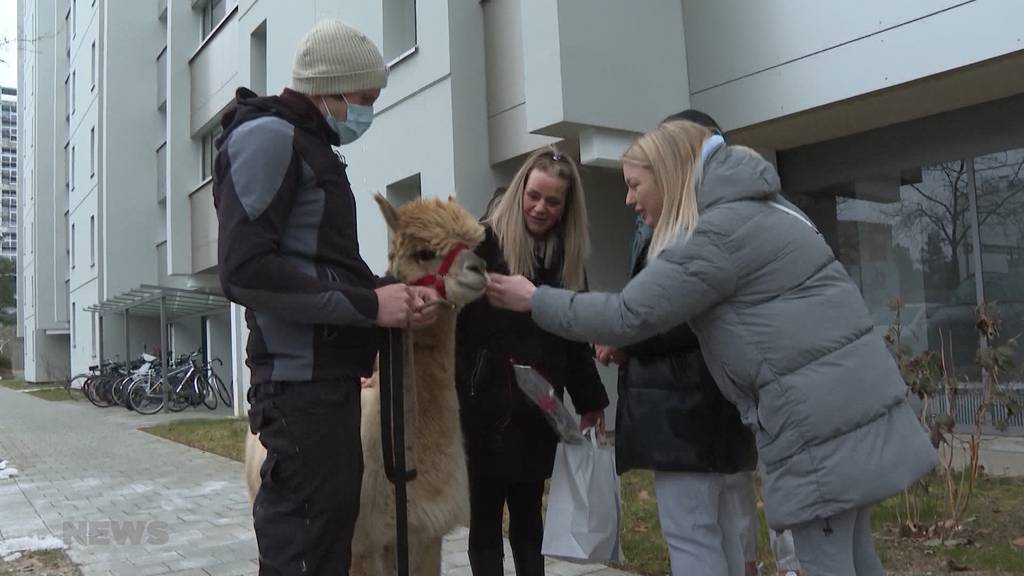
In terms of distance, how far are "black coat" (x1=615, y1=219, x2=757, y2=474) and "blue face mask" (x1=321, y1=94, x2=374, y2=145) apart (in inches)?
43.9

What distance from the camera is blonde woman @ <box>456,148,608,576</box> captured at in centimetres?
303

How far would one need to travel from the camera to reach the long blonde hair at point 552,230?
3.05 metres

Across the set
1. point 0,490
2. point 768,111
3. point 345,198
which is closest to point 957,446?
point 768,111

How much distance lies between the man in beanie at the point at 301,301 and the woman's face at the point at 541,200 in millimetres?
976

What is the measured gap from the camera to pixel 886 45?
21.0 ft

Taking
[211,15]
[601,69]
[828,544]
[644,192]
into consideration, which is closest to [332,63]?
[644,192]

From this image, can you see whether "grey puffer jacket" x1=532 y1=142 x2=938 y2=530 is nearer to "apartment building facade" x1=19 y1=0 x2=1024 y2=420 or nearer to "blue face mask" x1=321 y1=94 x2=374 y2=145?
"blue face mask" x1=321 y1=94 x2=374 y2=145

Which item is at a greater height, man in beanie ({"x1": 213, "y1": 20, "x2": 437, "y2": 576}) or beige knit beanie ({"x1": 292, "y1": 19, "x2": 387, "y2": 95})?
beige knit beanie ({"x1": 292, "y1": 19, "x2": 387, "y2": 95})

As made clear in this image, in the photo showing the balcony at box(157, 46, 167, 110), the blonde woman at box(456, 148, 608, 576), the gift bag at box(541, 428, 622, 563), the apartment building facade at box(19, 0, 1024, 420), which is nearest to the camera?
the gift bag at box(541, 428, 622, 563)

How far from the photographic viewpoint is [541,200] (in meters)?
3.05

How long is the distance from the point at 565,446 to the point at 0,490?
7.61 metres

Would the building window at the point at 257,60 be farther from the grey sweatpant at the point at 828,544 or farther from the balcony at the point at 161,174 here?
the grey sweatpant at the point at 828,544

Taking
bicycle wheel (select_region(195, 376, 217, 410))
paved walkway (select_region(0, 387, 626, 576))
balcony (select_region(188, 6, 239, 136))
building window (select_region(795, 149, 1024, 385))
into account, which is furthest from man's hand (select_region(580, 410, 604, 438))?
bicycle wheel (select_region(195, 376, 217, 410))

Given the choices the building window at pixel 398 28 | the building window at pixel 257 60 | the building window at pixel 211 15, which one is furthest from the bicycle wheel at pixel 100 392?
the building window at pixel 398 28
